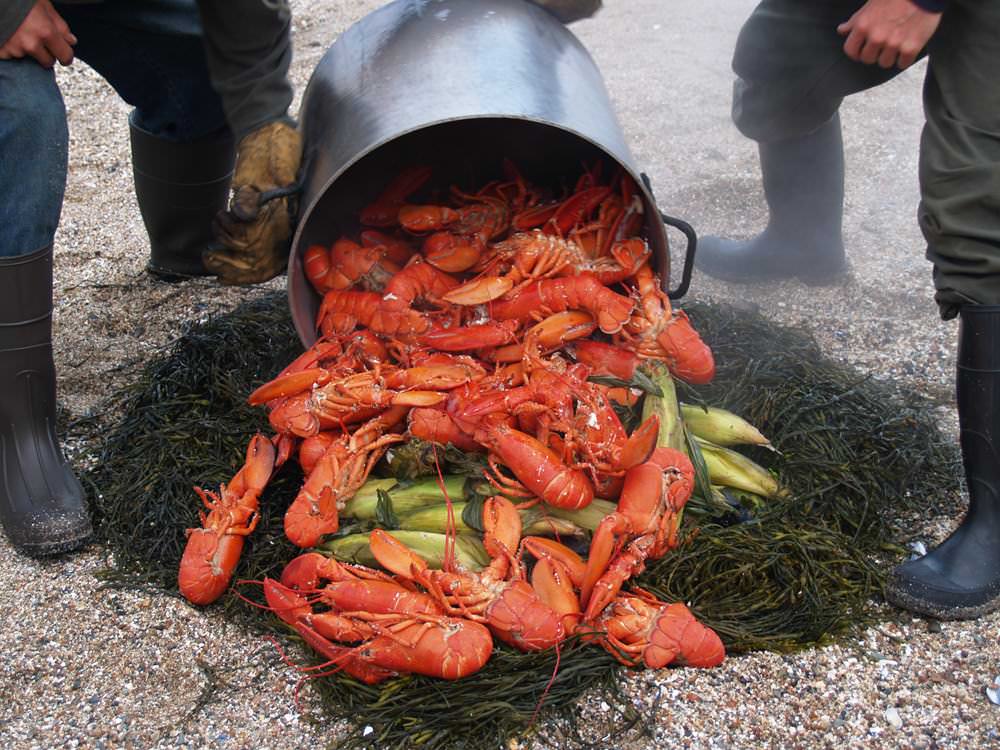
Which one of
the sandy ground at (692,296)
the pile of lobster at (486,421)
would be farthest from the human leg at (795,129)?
the pile of lobster at (486,421)

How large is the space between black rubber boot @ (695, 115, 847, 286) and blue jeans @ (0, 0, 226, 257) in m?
2.44

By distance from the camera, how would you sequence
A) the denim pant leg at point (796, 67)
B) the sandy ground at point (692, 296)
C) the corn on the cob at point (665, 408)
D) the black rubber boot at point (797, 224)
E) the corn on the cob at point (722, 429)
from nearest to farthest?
1. the sandy ground at point (692, 296)
2. the corn on the cob at point (665, 408)
3. the corn on the cob at point (722, 429)
4. the denim pant leg at point (796, 67)
5. the black rubber boot at point (797, 224)

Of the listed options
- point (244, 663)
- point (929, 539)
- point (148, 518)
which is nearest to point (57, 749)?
point (244, 663)

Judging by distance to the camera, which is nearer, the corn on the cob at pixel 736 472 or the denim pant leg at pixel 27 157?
the denim pant leg at pixel 27 157

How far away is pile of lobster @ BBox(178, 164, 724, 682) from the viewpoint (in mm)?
2414

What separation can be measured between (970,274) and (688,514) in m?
1.07

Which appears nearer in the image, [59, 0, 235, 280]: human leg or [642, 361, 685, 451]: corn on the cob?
[642, 361, 685, 451]: corn on the cob

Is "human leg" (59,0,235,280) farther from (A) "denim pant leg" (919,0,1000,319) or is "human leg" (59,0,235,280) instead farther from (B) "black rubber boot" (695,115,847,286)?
(A) "denim pant leg" (919,0,1000,319)

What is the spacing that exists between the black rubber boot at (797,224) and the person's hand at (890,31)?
1.23 metres

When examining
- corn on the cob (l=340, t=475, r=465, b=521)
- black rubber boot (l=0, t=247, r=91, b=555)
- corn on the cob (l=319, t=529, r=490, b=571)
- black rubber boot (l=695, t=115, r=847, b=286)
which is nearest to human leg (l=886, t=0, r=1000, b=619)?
corn on the cob (l=319, t=529, r=490, b=571)

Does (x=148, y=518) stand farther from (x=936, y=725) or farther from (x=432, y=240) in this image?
(x=936, y=725)

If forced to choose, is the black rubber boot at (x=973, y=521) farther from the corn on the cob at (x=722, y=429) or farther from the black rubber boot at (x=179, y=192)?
the black rubber boot at (x=179, y=192)

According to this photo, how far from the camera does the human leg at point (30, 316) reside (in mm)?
2826

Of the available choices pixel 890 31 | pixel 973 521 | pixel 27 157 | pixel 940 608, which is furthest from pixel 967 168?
pixel 27 157
